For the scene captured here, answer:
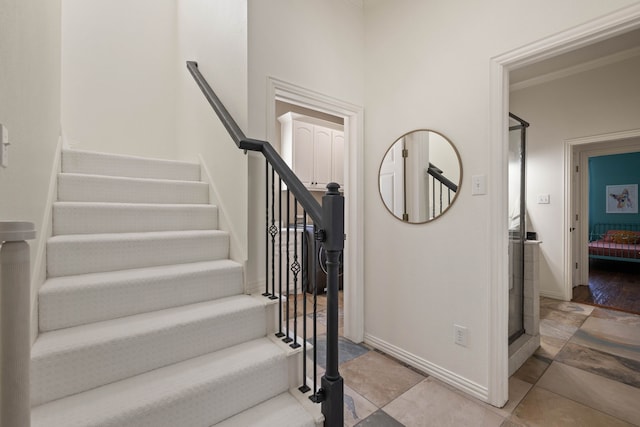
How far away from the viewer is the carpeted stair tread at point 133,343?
1.10 m

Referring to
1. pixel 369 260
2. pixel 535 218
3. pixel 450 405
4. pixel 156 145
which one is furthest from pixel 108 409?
pixel 535 218

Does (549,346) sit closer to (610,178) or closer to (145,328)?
(145,328)

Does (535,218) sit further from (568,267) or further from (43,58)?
(43,58)

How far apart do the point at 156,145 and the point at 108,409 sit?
9.67 feet

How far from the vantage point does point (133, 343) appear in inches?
49.0

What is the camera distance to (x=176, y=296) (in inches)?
61.7

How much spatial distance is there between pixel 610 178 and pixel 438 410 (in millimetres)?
8020

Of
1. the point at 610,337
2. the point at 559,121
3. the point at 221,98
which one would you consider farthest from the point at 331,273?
the point at 559,121

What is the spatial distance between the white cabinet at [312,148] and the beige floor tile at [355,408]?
3016 millimetres

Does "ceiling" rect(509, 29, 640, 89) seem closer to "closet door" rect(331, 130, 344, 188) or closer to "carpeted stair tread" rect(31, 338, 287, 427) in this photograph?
"closet door" rect(331, 130, 344, 188)

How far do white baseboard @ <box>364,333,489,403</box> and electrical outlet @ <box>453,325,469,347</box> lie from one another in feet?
0.74

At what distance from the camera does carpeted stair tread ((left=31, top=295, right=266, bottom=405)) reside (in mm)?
1099

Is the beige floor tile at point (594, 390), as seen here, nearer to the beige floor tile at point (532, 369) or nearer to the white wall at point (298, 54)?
the beige floor tile at point (532, 369)

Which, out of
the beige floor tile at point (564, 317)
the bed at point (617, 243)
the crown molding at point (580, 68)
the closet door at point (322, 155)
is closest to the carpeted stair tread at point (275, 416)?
the beige floor tile at point (564, 317)
